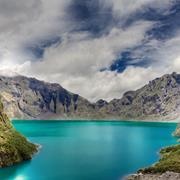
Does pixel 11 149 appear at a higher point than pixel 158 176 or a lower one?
higher

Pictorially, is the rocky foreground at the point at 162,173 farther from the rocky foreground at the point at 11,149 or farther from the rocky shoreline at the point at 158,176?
the rocky foreground at the point at 11,149

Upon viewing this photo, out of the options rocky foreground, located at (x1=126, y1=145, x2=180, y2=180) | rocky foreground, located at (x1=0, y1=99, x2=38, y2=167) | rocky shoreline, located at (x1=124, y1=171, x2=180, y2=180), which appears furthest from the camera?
rocky foreground, located at (x1=0, y1=99, x2=38, y2=167)

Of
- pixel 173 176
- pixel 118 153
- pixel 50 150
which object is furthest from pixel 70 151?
Answer: pixel 173 176

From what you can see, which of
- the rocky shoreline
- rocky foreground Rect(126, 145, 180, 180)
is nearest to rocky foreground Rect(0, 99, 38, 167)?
the rocky shoreline

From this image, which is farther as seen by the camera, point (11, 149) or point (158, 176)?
point (11, 149)

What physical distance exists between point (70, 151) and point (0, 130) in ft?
134

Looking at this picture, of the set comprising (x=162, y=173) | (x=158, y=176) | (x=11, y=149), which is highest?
(x=11, y=149)

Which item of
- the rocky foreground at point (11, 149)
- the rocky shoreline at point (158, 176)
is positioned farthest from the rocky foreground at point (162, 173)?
the rocky foreground at point (11, 149)

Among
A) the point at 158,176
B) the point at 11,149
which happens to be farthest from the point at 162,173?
the point at 11,149

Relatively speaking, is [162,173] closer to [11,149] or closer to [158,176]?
[158,176]

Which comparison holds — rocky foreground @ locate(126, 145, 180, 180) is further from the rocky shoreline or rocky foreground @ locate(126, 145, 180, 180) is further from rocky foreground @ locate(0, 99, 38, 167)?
rocky foreground @ locate(0, 99, 38, 167)

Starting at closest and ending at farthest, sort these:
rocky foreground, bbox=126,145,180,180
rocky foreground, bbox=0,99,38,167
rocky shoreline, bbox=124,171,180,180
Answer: rocky shoreline, bbox=124,171,180,180
rocky foreground, bbox=126,145,180,180
rocky foreground, bbox=0,99,38,167

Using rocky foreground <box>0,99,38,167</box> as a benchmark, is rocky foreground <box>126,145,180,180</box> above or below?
below

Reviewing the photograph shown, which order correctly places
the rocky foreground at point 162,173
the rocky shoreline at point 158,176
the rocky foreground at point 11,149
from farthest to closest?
1. the rocky foreground at point 11,149
2. the rocky foreground at point 162,173
3. the rocky shoreline at point 158,176
